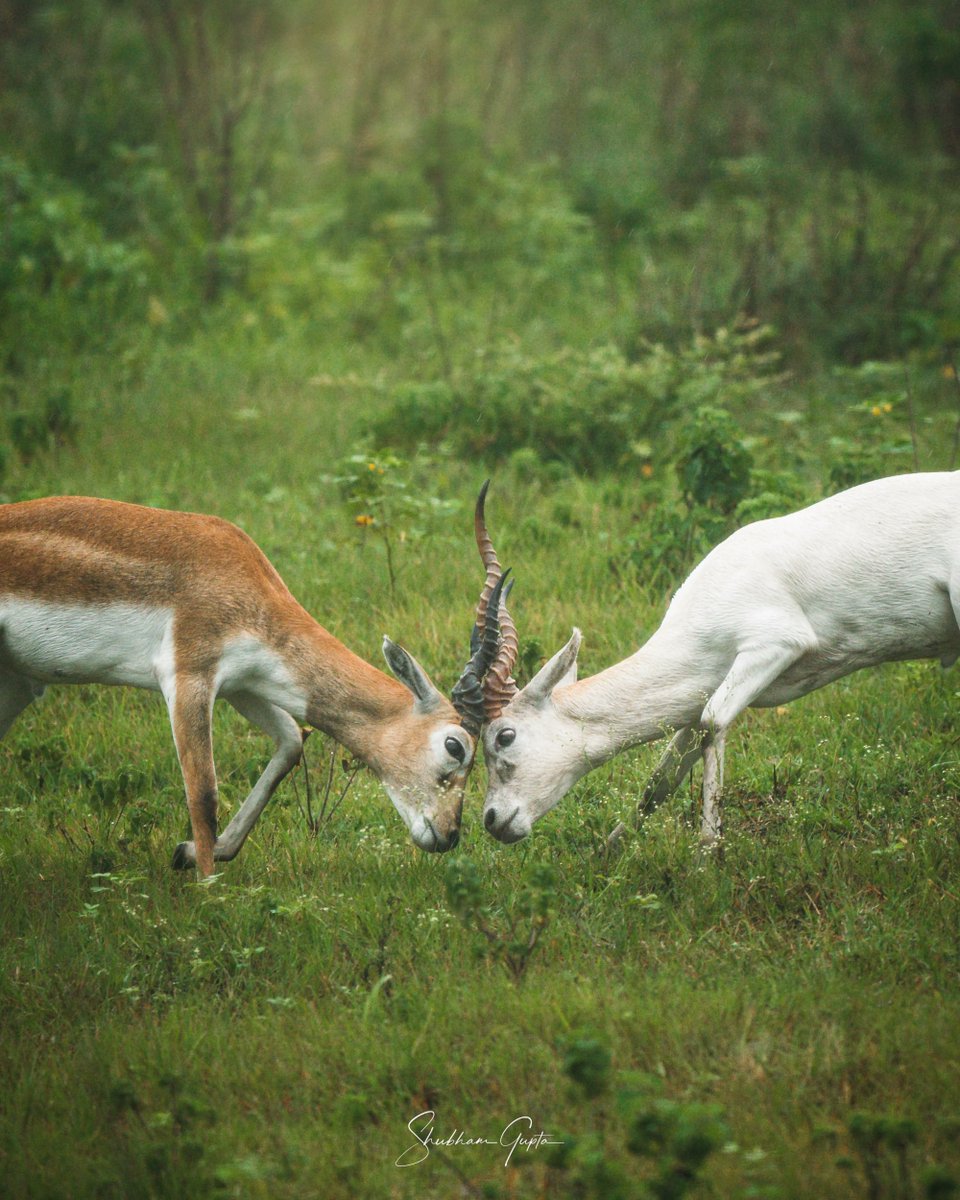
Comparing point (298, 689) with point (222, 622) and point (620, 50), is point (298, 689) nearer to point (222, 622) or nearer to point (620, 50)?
point (222, 622)

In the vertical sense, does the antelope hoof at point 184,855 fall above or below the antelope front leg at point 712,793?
below

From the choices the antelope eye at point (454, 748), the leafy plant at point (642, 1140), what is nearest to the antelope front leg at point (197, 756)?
the antelope eye at point (454, 748)

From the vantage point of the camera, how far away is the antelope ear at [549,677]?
4.99 meters

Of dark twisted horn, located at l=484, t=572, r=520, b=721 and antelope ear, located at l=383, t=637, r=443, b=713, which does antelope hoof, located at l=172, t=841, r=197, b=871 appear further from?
dark twisted horn, located at l=484, t=572, r=520, b=721

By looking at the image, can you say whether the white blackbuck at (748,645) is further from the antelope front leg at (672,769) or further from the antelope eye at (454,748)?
the antelope eye at (454,748)

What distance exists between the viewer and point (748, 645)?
500cm

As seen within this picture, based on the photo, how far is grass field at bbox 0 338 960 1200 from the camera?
11.0 feet

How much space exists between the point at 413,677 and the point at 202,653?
810 millimetres

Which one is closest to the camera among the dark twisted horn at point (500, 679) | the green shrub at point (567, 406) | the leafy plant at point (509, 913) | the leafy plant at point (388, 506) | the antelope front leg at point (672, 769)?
the leafy plant at point (509, 913)

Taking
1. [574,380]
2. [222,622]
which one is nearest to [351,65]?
[574,380]

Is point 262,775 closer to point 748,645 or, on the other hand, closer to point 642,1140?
point 748,645

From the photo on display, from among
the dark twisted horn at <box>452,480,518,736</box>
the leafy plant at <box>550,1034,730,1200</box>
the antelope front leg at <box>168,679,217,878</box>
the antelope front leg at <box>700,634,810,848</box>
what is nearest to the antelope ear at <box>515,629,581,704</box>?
the dark twisted horn at <box>452,480,518,736</box>

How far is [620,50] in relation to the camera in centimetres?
1667
